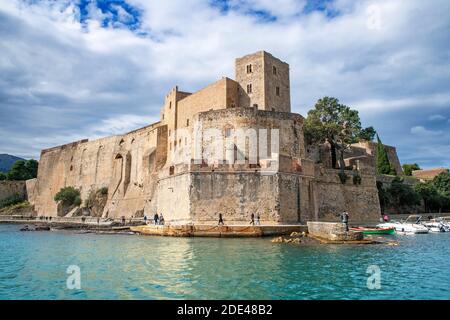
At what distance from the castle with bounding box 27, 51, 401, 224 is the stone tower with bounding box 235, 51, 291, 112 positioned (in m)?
0.08

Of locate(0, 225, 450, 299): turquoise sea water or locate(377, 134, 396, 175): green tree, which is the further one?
locate(377, 134, 396, 175): green tree

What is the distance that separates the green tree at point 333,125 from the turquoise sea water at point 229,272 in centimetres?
1944

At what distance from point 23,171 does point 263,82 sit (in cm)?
5557

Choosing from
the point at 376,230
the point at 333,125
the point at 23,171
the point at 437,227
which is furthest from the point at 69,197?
the point at 437,227

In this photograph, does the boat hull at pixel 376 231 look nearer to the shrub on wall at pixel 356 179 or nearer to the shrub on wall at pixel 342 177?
the shrub on wall at pixel 342 177

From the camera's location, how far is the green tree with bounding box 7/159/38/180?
69.6 m

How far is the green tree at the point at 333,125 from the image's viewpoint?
113ft

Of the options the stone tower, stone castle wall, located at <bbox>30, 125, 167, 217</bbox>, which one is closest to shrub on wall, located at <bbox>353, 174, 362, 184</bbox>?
the stone tower

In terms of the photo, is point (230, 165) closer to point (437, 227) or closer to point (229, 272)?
point (229, 272)

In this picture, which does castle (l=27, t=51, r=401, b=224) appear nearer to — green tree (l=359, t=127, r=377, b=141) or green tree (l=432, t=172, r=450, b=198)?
green tree (l=359, t=127, r=377, b=141)

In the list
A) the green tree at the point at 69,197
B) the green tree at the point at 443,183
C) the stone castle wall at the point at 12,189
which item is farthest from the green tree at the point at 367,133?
the stone castle wall at the point at 12,189

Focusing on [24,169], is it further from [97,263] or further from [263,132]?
[97,263]
